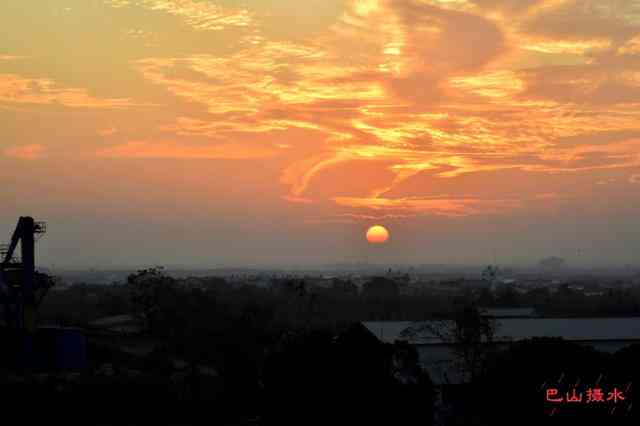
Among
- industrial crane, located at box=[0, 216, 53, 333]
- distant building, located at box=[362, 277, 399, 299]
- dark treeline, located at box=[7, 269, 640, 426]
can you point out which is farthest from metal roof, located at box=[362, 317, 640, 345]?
distant building, located at box=[362, 277, 399, 299]

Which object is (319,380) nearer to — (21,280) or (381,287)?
(21,280)

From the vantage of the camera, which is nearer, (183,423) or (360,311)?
(183,423)

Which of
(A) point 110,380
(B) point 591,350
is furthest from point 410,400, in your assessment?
(A) point 110,380

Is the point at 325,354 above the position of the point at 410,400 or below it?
above

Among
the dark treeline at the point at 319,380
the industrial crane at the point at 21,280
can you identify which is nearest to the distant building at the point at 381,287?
the dark treeline at the point at 319,380

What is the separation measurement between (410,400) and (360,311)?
209ft

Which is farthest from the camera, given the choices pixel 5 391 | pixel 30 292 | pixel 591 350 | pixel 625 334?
pixel 625 334

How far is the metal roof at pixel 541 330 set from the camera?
132 ft

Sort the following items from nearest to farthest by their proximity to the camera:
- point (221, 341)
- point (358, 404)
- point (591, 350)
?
point (358, 404) → point (591, 350) → point (221, 341)

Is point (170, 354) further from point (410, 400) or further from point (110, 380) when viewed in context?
point (410, 400)

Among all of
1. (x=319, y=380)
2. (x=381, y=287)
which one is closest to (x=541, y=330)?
(x=319, y=380)

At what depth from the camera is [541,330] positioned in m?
44.4

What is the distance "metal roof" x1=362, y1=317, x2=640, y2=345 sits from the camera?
132ft

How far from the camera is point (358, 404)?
25.5 metres
